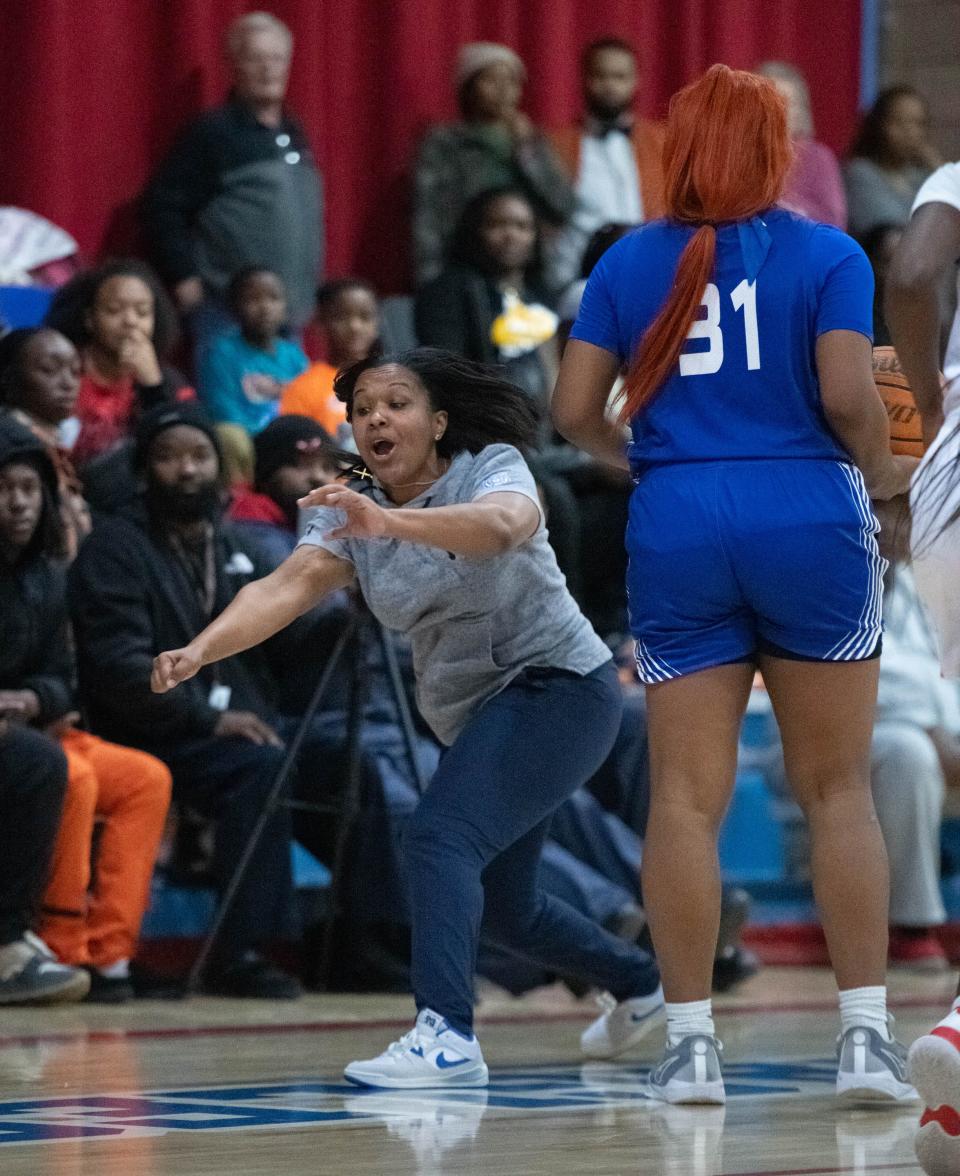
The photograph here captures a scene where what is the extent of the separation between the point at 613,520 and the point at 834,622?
4.08 meters

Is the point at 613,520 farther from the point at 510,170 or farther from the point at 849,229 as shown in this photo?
the point at 849,229

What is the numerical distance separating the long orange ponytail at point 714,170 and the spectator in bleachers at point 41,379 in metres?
3.04

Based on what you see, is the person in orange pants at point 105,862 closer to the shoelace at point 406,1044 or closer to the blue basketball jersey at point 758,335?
the shoelace at point 406,1044

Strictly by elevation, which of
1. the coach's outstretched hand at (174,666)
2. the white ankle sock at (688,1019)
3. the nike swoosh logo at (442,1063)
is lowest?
the nike swoosh logo at (442,1063)

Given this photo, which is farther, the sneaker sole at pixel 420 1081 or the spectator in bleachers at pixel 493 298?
the spectator in bleachers at pixel 493 298

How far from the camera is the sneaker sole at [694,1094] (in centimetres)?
377

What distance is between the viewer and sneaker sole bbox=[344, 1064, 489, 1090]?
3.96m

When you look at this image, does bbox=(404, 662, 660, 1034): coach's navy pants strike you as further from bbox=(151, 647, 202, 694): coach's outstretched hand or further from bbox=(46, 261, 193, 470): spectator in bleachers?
bbox=(46, 261, 193, 470): spectator in bleachers

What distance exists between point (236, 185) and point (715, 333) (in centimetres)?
449

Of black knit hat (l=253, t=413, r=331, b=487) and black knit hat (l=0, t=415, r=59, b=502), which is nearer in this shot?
black knit hat (l=0, t=415, r=59, b=502)

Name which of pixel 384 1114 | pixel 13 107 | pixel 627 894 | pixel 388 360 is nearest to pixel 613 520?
pixel 627 894

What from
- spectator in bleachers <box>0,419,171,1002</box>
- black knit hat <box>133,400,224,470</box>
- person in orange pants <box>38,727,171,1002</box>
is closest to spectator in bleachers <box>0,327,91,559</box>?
black knit hat <box>133,400,224,470</box>

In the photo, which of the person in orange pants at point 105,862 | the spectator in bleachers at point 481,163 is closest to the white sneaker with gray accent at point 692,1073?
the person in orange pants at point 105,862

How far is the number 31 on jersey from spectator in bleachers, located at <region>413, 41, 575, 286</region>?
4.88 m
